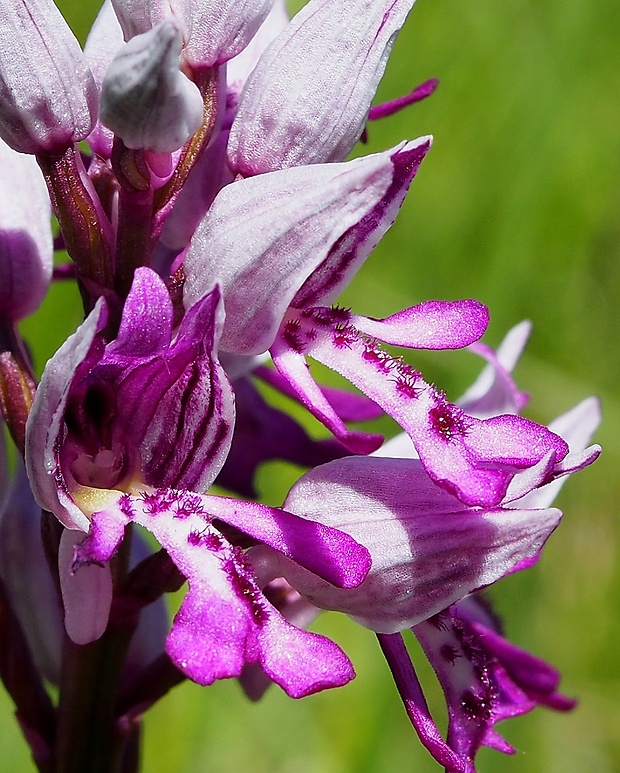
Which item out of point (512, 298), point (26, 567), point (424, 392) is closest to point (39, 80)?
point (424, 392)

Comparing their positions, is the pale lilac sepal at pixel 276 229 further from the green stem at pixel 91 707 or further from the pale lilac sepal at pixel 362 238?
the green stem at pixel 91 707

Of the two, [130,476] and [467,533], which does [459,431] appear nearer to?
[467,533]

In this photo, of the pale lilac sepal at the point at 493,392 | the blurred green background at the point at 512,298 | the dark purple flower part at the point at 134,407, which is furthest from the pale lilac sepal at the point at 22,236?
the blurred green background at the point at 512,298

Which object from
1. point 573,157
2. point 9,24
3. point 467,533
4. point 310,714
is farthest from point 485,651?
point 573,157

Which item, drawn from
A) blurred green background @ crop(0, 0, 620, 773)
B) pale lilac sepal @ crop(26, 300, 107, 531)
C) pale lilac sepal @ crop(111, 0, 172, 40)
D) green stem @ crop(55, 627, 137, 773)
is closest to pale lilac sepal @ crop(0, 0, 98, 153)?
pale lilac sepal @ crop(111, 0, 172, 40)

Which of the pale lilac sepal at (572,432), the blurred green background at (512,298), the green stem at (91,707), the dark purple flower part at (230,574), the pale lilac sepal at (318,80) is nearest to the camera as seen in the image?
the dark purple flower part at (230,574)

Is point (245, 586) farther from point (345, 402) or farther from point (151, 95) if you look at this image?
point (345, 402)

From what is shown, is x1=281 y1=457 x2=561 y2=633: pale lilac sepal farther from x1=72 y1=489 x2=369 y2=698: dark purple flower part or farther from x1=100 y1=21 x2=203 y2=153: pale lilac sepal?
x1=100 y1=21 x2=203 y2=153: pale lilac sepal
